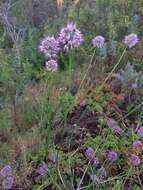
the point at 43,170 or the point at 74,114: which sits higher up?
the point at 74,114

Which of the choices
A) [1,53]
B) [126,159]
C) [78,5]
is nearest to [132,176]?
[126,159]

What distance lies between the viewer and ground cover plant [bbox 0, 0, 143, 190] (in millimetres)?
2582

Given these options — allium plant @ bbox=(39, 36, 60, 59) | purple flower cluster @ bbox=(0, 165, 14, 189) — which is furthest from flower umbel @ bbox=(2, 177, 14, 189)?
allium plant @ bbox=(39, 36, 60, 59)

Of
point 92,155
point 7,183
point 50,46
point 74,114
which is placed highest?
point 50,46

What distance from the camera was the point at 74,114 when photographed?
3.06 m

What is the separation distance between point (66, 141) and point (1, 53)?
3.41ft

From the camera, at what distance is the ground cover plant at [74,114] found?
8.47 ft

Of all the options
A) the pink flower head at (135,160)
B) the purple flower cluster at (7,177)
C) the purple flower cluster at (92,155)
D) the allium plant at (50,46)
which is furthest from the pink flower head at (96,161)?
the allium plant at (50,46)

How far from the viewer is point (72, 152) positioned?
2723mm

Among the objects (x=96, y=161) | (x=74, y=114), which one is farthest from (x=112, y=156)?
(x=74, y=114)

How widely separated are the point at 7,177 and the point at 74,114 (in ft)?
2.59

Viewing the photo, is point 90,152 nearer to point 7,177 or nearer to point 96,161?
point 96,161

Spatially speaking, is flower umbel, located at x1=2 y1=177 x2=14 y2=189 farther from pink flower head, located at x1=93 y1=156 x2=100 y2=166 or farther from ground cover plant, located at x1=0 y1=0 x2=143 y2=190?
pink flower head, located at x1=93 y1=156 x2=100 y2=166

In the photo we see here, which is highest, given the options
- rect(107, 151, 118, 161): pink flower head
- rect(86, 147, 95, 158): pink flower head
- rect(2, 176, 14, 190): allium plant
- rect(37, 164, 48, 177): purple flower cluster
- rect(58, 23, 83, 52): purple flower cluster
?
rect(58, 23, 83, 52): purple flower cluster
